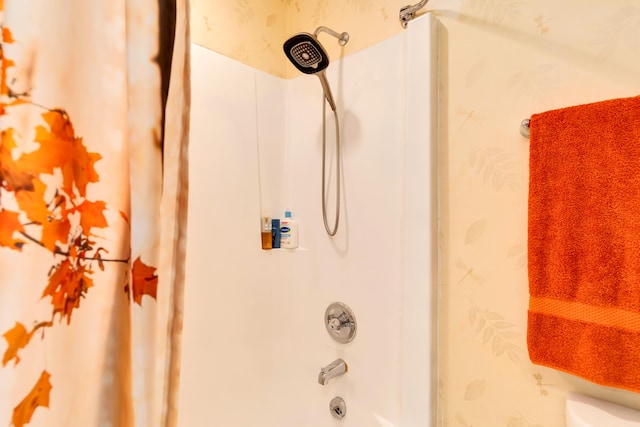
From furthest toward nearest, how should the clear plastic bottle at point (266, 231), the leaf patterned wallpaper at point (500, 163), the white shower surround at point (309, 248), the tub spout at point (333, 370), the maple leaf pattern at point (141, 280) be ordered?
the clear plastic bottle at point (266, 231) → the tub spout at point (333, 370) → the white shower surround at point (309, 248) → the leaf patterned wallpaper at point (500, 163) → the maple leaf pattern at point (141, 280)

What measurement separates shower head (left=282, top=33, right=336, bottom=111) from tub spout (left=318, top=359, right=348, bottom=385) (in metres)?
1.14

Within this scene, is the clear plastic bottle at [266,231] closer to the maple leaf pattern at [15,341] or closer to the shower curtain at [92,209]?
the shower curtain at [92,209]

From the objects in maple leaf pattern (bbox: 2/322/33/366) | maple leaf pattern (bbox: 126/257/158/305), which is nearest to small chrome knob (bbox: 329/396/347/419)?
maple leaf pattern (bbox: 126/257/158/305)

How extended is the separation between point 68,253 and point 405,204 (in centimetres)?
92

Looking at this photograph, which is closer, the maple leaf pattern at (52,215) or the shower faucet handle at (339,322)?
the maple leaf pattern at (52,215)

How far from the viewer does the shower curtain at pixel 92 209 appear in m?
0.47

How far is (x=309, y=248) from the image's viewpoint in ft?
4.64

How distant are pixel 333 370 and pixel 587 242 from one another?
946mm

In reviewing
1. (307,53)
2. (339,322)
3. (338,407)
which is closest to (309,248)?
(339,322)

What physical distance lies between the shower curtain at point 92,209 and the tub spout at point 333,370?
74 centimetres

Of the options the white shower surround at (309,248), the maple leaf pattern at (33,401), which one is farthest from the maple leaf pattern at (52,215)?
the white shower surround at (309,248)

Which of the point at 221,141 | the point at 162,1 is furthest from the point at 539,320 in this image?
the point at 221,141

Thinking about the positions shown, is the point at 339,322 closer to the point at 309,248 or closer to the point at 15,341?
the point at 309,248

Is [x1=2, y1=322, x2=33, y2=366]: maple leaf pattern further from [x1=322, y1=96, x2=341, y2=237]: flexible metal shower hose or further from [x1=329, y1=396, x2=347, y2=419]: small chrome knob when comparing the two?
[x1=329, y1=396, x2=347, y2=419]: small chrome knob
